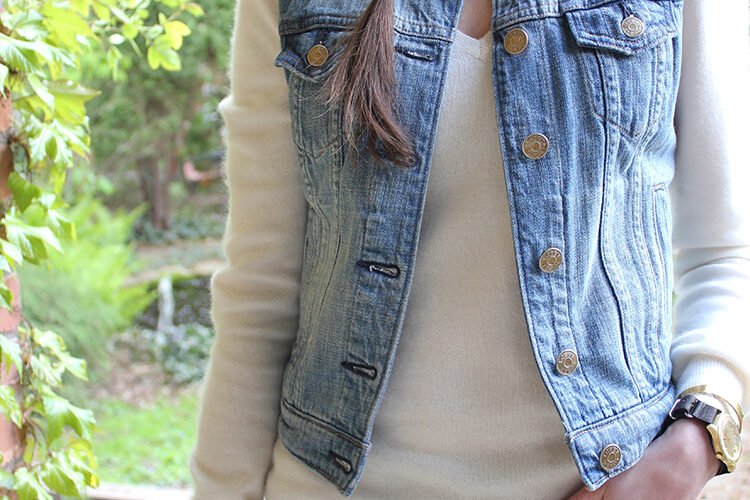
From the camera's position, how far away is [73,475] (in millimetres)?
1121

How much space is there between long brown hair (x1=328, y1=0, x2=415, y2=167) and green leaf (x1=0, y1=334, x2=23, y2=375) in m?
0.59

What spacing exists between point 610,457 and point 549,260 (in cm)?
22

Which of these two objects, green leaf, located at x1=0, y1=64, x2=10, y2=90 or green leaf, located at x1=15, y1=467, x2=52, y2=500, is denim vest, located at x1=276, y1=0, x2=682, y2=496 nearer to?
green leaf, located at x1=0, y1=64, x2=10, y2=90

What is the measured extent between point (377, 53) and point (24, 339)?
72 cm

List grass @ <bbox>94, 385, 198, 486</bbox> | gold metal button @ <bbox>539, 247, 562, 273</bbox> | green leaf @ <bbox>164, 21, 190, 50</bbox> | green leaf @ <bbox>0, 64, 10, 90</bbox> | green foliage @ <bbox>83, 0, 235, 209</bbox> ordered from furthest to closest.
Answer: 1. green foliage @ <bbox>83, 0, 235, 209</bbox>
2. grass @ <bbox>94, 385, 198, 486</bbox>
3. green leaf @ <bbox>164, 21, 190, 50</bbox>
4. green leaf @ <bbox>0, 64, 10, 90</bbox>
5. gold metal button @ <bbox>539, 247, 562, 273</bbox>

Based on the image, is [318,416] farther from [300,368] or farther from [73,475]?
[73,475]

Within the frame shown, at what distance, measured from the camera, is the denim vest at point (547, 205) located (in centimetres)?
80

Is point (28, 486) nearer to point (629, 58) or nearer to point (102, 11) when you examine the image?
point (102, 11)

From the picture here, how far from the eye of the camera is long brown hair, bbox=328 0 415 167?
0.82 meters

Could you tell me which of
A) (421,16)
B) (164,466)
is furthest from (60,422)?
(164,466)

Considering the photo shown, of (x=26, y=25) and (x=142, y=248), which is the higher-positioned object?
(x=26, y=25)

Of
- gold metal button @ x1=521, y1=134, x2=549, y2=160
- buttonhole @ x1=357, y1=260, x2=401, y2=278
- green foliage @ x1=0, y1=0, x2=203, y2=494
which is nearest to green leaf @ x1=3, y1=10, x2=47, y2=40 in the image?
green foliage @ x1=0, y1=0, x2=203, y2=494

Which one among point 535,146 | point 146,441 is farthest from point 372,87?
point 146,441

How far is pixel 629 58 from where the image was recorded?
2.67ft
